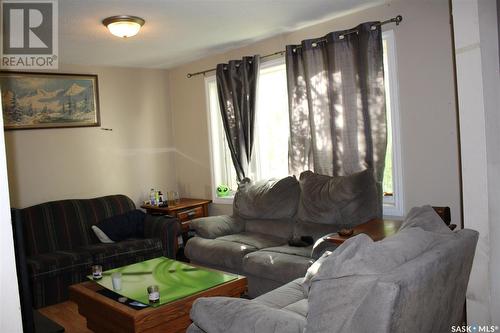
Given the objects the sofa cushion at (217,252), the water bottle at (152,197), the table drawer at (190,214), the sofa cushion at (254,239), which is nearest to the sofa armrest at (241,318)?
the sofa cushion at (217,252)

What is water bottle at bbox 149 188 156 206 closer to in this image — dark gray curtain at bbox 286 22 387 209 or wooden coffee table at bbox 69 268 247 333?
dark gray curtain at bbox 286 22 387 209

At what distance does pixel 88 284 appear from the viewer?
10.5 feet

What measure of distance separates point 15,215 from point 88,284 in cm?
189

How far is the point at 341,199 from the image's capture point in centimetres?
350

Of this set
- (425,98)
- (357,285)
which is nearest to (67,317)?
(357,285)

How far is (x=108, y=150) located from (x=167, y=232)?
4.87 ft

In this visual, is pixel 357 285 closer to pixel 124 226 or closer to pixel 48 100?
pixel 124 226

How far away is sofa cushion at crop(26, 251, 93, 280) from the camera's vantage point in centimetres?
372

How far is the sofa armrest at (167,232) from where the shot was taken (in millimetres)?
4473

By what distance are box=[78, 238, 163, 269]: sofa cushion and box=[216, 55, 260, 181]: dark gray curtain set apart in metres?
1.23

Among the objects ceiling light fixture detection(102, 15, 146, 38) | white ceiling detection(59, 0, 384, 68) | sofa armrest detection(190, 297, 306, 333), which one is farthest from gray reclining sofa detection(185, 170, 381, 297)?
ceiling light fixture detection(102, 15, 146, 38)

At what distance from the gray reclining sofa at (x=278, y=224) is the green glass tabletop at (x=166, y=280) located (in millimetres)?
446

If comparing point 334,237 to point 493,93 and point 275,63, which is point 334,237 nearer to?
point 493,93

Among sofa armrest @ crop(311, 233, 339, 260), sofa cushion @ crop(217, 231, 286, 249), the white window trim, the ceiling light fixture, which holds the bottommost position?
sofa cushion @ crop(217, 231, 286, 249)
